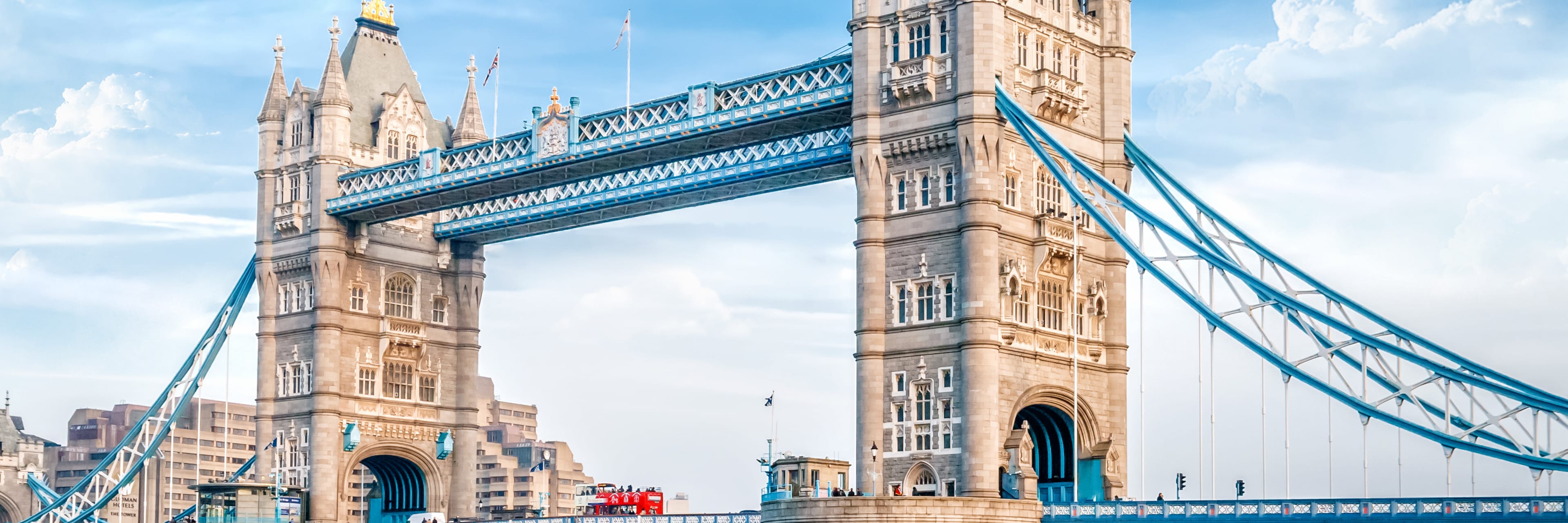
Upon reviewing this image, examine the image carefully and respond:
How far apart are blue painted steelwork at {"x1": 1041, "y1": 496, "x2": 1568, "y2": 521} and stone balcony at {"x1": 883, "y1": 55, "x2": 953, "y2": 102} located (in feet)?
53.0

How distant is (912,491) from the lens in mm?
73875

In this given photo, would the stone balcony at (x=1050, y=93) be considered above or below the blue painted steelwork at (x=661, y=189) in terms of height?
above

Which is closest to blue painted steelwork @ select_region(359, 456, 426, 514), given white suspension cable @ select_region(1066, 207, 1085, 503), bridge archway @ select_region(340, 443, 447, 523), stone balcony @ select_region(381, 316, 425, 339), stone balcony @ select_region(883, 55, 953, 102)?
bridge archway @ select_region(340, 443, 447, 523)

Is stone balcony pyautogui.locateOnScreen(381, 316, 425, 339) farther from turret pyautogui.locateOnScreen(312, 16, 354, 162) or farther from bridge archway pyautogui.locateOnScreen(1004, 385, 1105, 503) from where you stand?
bridge archway pyautogui.locateOnScreen(1004, 385, 1105, 503)

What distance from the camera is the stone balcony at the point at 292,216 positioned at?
102 m

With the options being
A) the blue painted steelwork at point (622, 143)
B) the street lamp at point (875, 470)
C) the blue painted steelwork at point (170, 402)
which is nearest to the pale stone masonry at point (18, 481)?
the blue painted steelwork at point (170, 402)

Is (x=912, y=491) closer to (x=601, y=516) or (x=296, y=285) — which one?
(x=601, y=516)

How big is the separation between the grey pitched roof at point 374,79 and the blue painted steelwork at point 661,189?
19.2ft

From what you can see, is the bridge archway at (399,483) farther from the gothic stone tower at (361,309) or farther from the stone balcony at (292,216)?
the stone balcony at (292,216)

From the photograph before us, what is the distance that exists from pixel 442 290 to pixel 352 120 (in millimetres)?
9973

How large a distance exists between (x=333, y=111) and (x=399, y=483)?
20002 mm

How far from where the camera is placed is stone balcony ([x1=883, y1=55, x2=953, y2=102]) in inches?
2913

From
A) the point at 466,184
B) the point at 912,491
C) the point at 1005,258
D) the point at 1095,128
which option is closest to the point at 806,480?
the point at 912,491

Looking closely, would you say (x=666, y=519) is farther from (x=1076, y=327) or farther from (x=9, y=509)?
(x=9, y=509)
